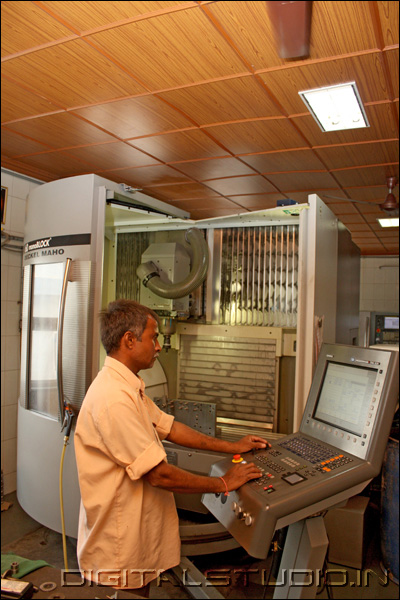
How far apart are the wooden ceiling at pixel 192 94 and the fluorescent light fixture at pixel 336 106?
0.15 ft

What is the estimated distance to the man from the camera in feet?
4.44

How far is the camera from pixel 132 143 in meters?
3.16

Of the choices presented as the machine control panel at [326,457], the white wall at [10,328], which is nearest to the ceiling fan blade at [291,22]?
the machine control panel at [326,457]

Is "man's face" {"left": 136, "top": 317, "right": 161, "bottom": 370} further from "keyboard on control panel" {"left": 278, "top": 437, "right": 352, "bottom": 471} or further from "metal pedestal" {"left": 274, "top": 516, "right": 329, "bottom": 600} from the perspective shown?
"metal pedestal" {"left": 274, "top": 516, "right": 329, "bottom": 600}

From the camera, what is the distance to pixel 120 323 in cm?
154

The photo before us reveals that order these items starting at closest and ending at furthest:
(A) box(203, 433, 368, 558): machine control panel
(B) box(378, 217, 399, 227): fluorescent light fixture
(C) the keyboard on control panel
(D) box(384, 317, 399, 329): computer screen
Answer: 1. (A) box(203, 433, 368, 558): machine control panel
2. (C) the keyboard on control panel
3. (B) box(378, 217, 399, 227): fluorescent light fixture
4. (D) box(384, 317, 399, 329): computer screen

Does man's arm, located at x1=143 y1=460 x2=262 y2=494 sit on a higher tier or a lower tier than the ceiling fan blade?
lower

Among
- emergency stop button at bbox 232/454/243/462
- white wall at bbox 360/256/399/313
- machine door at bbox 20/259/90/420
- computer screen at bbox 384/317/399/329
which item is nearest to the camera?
emergency stop button at bbox 232/454/243/462

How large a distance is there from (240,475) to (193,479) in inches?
6.1

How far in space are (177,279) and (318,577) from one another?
189cm

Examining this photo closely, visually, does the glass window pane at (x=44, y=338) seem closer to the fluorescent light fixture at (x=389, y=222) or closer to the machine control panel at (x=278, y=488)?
the machine control panel at (x=278, y=488)

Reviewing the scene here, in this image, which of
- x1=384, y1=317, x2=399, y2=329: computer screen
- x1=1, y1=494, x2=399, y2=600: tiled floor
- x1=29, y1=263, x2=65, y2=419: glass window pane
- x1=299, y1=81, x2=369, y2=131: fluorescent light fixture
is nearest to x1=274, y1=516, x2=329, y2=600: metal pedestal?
x1=1, y1=494, x2=399, y2=600: tiled floor

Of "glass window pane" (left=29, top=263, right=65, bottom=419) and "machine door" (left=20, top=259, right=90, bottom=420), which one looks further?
"glass window pane" (left=29, top=263, right=65, bottom=419)

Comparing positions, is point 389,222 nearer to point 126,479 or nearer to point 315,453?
point 315,453
